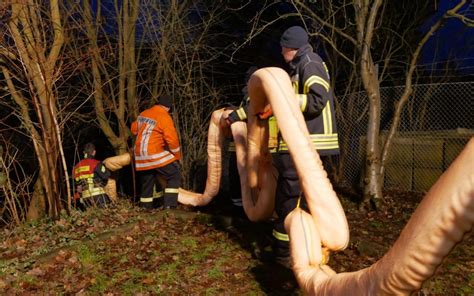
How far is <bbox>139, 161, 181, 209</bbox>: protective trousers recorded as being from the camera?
26.2ft

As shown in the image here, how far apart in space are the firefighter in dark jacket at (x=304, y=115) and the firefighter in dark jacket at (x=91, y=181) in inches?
185

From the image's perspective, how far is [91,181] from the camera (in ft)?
29.1

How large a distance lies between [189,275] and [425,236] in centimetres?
351

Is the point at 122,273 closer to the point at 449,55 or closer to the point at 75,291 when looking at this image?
the point at 75,291

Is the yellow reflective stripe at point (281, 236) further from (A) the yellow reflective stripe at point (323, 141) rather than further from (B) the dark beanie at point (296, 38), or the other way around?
(B) the dark beanie at point (296, 38)

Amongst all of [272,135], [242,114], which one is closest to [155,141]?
[242,114]

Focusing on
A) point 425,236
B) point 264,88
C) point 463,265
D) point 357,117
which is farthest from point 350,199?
point 425,236

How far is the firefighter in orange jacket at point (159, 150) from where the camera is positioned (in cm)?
802

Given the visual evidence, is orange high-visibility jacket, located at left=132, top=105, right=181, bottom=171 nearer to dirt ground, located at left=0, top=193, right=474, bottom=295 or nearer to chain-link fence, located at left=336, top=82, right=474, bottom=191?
dirt ground, located at left=0, top=193, right=474, bottom=295

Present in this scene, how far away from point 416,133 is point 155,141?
5.88 meters

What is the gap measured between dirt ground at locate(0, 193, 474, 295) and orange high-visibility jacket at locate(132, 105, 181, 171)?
3.86ft

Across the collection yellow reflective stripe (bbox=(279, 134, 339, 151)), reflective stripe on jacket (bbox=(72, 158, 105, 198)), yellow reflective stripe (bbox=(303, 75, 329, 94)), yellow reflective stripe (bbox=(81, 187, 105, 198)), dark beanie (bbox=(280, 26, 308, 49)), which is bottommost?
yellow reflective stripe (bbox=(81, 187, 105, 198))

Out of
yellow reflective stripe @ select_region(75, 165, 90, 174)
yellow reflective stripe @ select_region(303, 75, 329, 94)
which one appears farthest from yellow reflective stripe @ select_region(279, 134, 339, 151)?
yellow reflective stripe @ select_region(75, 165, 90, 174)

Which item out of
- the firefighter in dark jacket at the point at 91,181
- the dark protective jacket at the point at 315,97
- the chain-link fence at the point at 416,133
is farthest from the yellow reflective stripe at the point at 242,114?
the firefighter in dark jacket at the point at 91,181
